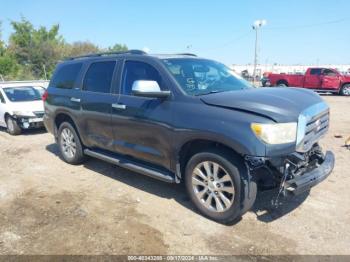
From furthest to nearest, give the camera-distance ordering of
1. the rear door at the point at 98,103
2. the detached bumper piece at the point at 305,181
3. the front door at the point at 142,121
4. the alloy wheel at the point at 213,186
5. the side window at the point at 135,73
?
the rear door at the point at 98,103 → the side window at the point at 135,73 → the front door at the point at 142,121 → the alloy wheel at the point at 213,186 → the detached bumper piece at the point at 305,181

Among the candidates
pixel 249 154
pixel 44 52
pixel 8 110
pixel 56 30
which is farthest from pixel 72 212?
pixel 56 30

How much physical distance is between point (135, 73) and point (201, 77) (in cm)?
99

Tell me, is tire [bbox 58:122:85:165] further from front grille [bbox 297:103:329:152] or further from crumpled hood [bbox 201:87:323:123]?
front grille [bbox 297:103:329:152]

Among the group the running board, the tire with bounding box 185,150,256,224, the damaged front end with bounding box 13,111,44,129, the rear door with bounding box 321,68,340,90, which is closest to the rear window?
the rear door with bounding box 321,68,340,90

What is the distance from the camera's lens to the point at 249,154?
3592mm

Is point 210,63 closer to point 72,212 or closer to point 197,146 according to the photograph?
point 197,146

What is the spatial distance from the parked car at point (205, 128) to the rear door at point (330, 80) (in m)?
17.7

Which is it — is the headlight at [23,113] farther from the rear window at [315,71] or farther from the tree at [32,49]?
the tree at [32,49]

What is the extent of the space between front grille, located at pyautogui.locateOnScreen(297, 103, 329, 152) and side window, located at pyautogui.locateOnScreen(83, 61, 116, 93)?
2953 millimetres

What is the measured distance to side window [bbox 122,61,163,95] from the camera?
4.72 m

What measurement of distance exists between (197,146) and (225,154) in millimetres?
484

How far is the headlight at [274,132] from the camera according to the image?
3535mm

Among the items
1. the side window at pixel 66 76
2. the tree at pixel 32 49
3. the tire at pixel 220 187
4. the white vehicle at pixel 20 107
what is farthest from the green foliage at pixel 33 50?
the tire at pixel 220 187

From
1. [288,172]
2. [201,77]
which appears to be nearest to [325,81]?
[201,77]
